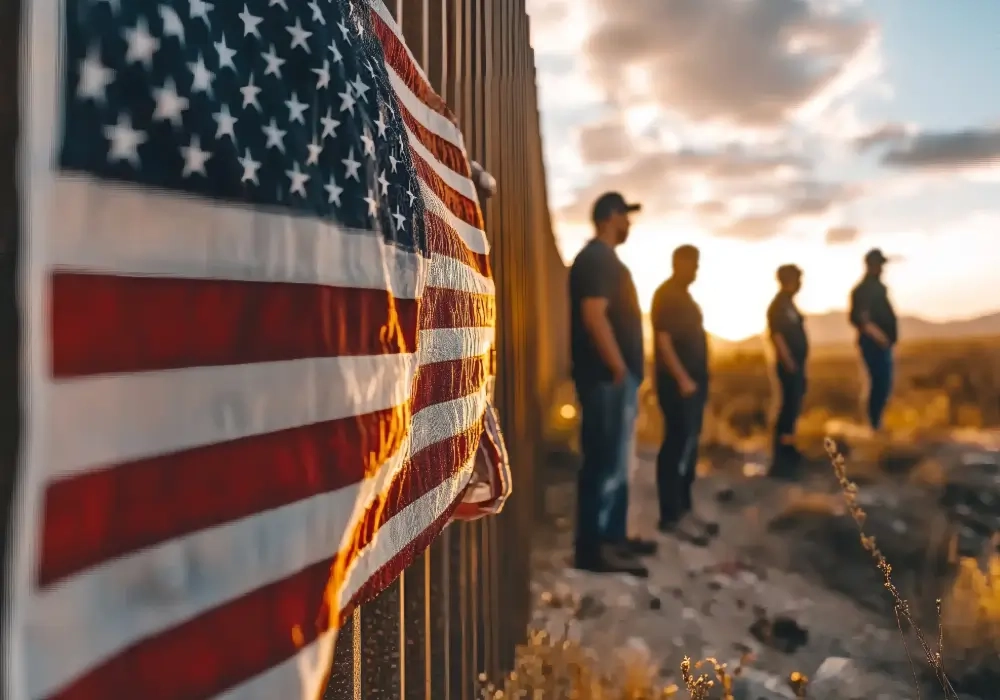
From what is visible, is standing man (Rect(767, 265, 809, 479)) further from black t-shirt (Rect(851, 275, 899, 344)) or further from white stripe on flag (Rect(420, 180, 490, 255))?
white stripe on flag (Rect(420, 180, 490, 255))

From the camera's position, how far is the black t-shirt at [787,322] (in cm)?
514

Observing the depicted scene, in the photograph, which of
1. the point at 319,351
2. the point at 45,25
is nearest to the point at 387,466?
the point at 319,351

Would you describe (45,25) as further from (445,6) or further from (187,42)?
(445,6)

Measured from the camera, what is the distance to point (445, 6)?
1556mm

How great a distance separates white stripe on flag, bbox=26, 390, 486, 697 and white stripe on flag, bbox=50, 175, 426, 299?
0.43 ft

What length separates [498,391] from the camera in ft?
6.87

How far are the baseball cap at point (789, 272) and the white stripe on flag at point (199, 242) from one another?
16.3 feet

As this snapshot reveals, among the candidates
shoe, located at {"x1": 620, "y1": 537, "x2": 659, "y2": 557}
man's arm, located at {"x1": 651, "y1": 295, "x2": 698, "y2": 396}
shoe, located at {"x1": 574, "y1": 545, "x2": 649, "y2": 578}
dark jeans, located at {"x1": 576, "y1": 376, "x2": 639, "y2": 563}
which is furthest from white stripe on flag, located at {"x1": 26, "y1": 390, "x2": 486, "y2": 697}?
man's arm, located at {"x1": 651, "y1": 295, "x2": 698, "y2": 396}

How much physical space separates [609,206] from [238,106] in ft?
10.3

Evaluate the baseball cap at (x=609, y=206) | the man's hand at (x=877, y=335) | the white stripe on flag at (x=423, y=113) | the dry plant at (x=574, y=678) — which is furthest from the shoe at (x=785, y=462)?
the white stripe on flag at (x=423, y=113)

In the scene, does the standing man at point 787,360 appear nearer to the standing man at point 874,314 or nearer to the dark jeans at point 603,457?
the standing man at point 874,314

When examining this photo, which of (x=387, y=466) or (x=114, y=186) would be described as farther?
(x=387, y=466)

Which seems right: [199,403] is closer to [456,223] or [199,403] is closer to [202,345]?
[202,345]

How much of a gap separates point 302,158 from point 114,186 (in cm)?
13
